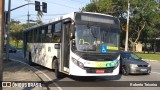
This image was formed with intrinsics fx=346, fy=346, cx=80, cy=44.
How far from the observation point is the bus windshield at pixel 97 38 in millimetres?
14719

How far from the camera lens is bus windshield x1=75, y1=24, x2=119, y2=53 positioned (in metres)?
14.7

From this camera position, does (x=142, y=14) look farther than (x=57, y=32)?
Yes

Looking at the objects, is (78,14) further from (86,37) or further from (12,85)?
(12,85)

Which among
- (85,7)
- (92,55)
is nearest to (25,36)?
(92,55)

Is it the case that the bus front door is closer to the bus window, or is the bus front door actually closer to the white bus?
the white bus

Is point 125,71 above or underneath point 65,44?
underneath

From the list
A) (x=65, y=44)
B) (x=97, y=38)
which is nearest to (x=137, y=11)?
(x=65, y=44)

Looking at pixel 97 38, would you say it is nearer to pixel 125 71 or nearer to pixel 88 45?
pixel 88 45

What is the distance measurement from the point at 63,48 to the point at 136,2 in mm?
46112

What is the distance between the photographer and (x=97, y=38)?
1491 cm

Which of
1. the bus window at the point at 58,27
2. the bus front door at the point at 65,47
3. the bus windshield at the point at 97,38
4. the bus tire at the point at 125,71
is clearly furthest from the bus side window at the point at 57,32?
the bus tire at the point at 125,71

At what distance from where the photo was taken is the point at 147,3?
61.4 meters

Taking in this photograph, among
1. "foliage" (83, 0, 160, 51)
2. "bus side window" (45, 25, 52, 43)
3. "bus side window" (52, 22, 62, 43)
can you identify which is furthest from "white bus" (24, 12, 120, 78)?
"foliage" (83, 0, 160, 51)

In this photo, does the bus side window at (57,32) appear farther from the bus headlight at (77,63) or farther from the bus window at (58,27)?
the bus headlight at (77,63)
